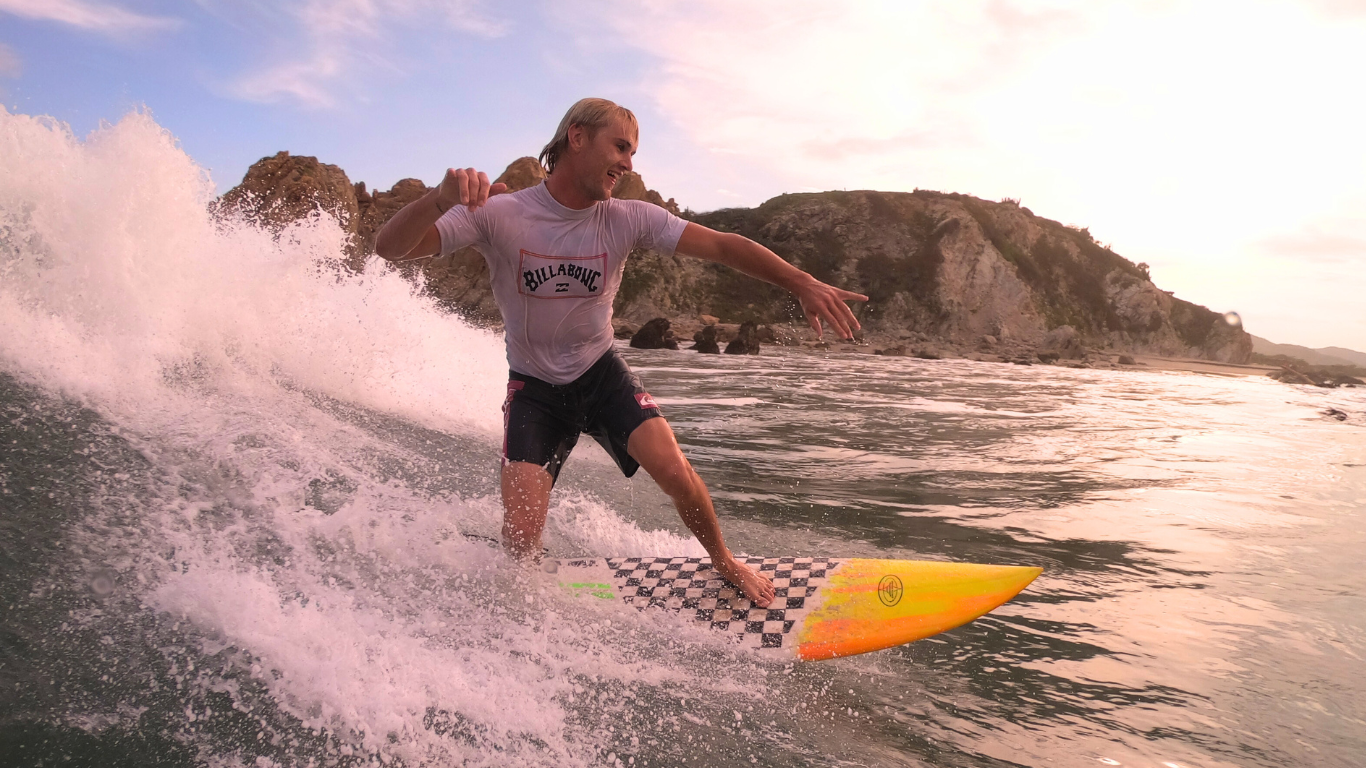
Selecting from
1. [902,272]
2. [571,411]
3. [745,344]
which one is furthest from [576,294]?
[902,272]

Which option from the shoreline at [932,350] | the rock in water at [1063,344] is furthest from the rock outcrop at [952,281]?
the shoreline at [932,350]

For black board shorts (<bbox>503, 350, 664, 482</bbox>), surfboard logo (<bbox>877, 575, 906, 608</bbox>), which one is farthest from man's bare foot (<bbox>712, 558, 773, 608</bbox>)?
black board shorts (<bbox>503, 350, 664, 482</bbox>)

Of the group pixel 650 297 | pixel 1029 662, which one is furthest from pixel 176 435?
pixel 650 297

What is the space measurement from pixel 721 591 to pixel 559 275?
5.23ft

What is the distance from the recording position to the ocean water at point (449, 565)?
2.39 m

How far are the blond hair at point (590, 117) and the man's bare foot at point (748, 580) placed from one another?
196cm

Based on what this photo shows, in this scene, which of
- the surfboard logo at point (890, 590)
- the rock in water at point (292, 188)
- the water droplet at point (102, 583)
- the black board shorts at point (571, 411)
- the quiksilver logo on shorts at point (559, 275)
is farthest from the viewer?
the rock in water at point (292, 188)

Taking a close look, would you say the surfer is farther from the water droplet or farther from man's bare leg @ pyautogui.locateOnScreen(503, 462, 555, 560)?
the water droplet

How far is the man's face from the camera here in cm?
330

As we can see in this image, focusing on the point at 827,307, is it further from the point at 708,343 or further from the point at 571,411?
the point at 708,343

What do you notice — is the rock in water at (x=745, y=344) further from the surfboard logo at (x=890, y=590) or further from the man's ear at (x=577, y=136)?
the man's ear at (x=577, y=136)

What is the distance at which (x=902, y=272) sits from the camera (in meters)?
59.2

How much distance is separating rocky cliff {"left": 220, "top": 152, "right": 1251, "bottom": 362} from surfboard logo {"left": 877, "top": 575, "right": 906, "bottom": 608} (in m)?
38.5

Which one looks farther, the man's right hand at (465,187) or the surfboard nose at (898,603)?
the surfboard nose at (898,603)
